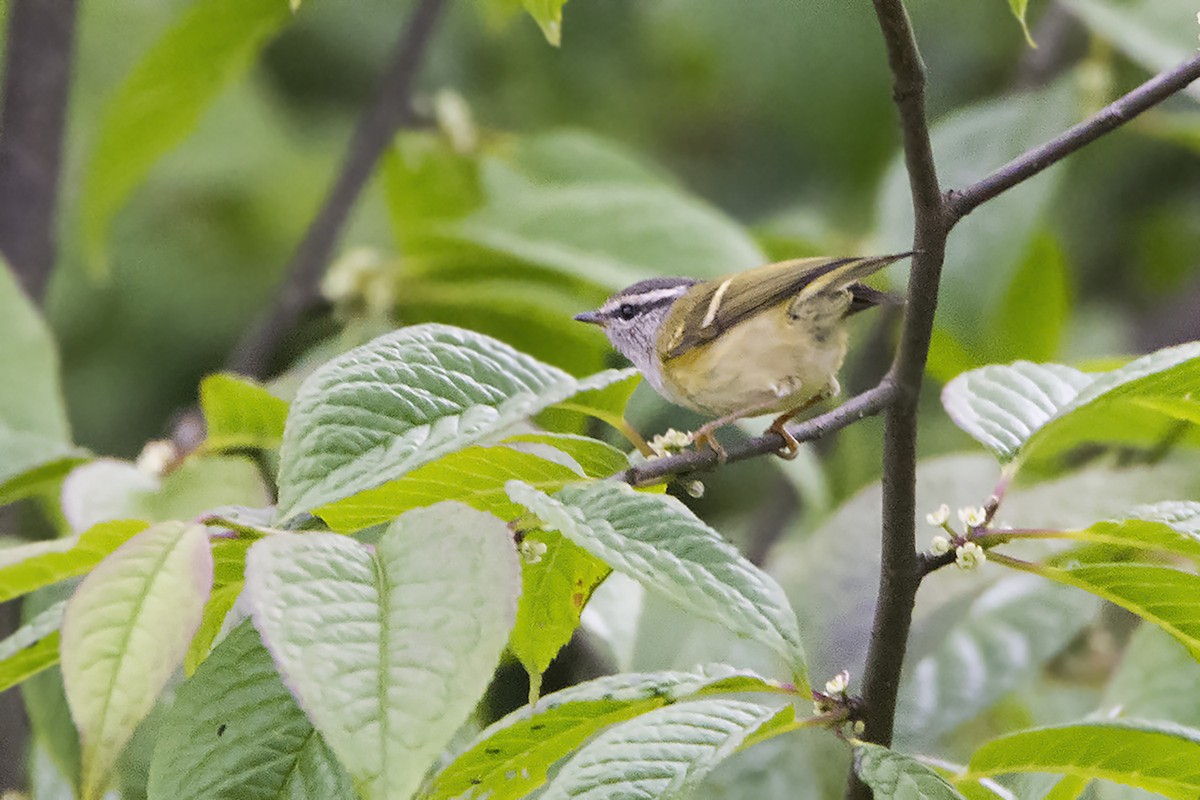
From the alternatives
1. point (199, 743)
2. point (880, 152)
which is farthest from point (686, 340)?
point (880, 152)

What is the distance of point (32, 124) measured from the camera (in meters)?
1.52

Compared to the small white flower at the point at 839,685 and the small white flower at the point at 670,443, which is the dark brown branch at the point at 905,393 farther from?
the small white flower at the point at 670,443

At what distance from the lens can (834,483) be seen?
7.38 ft

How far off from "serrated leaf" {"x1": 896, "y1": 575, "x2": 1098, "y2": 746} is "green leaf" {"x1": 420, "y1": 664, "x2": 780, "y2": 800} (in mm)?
679

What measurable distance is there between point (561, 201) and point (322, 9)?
6.76ft

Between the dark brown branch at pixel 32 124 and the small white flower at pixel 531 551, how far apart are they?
1081 millimetres

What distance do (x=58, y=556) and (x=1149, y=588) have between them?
57 centimetres

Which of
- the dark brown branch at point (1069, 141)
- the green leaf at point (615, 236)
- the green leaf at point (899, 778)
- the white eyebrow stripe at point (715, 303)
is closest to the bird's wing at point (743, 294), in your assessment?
the white eyebrow stripe at point (715, 303)

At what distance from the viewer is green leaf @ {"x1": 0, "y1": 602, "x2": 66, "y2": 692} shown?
2.15 feet

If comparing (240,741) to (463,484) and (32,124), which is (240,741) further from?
(32,124)

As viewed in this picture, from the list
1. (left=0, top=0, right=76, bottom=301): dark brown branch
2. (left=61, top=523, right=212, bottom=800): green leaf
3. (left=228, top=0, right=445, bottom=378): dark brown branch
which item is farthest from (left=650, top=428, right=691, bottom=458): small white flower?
(left=0, top=0, right=76, bottom=301): dark brown branch

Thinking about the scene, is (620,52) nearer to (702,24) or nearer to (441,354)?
(702,24)

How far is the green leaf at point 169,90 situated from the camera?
149 cm

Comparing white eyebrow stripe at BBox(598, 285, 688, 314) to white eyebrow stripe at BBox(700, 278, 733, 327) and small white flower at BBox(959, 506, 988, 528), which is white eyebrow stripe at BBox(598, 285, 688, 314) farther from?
small white flower at BBox(959, 506, 988, 528)
